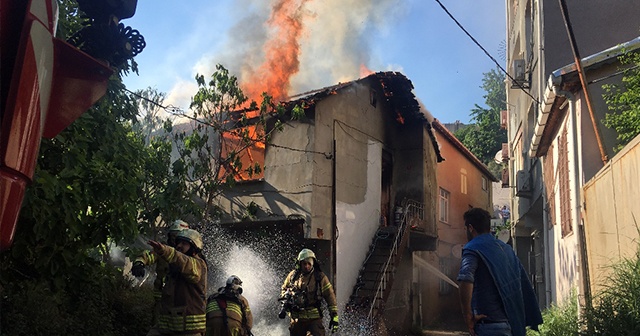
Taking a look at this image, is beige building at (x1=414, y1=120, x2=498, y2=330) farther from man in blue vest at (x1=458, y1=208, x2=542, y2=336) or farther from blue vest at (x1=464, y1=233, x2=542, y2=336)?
man in blue vest at (x1=458, y1=208, x2=542, y2=336)

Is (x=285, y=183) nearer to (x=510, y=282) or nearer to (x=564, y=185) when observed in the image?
(x=564, y=185)

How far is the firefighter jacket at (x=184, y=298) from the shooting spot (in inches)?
203

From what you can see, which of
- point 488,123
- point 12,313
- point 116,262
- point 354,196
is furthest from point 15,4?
point 488,123

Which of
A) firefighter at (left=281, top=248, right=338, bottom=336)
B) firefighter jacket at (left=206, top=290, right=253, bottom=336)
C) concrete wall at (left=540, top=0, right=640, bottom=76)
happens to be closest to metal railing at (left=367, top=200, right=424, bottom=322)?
firefighter at (left=281, top=248, right=338, bottom=336)

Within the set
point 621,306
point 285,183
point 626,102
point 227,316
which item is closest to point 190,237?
point 227,316

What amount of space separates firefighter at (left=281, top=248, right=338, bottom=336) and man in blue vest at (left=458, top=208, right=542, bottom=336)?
12.5ft

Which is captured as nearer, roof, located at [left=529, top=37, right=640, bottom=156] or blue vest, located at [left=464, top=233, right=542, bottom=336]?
blue vest, located at [left=464, top=233, right=542, bottom=336]

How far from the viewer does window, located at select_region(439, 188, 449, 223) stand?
920 inches

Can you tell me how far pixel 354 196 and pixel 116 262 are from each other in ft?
24.2

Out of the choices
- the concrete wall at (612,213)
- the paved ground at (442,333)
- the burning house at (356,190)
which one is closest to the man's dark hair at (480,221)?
the concrete wall at (612,213)

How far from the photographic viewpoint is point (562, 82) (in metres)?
8.35

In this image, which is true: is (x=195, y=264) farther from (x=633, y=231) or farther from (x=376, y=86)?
(x=376, y=86)

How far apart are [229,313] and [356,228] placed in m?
9.54

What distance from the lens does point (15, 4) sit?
180cm
